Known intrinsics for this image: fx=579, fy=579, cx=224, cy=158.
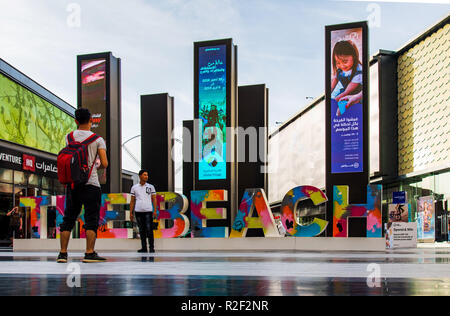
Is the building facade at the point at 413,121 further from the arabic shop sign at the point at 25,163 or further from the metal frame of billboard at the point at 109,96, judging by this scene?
the metal frame of billboard at the point at 109,96

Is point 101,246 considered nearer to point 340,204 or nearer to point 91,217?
point 340,204

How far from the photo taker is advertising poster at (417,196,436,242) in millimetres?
41500

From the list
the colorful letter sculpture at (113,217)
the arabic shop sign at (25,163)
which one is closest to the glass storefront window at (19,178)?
the arabic shop sign at (25,163)

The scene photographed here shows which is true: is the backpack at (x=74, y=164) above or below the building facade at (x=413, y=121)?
below

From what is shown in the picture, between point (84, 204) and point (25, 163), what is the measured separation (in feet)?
98.0

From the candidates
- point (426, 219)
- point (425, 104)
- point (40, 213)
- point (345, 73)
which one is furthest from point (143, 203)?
point (425, 104)

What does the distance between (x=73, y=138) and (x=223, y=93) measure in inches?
479

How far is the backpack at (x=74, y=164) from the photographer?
22.1 ft

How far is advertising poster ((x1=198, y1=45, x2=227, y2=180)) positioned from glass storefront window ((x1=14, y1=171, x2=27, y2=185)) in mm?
18643

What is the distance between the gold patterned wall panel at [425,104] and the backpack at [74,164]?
41369 mm

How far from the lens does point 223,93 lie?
62.0 feet

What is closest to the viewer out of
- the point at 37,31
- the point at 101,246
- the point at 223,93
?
the point at 37,31
